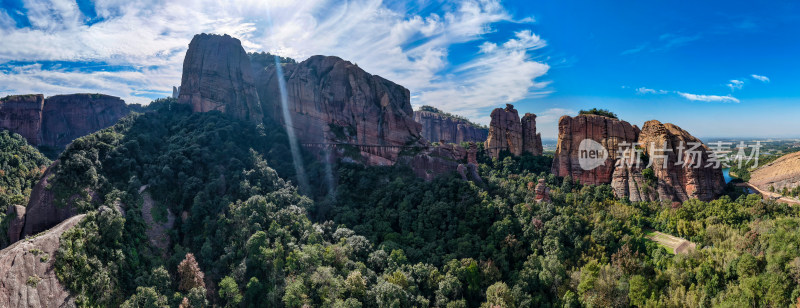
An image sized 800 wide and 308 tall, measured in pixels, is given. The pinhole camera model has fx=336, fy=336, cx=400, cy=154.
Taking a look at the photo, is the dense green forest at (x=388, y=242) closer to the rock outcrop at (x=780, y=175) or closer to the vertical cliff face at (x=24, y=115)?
the rock outcrop at (x=780, y=175)

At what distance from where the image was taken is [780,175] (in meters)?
39.3

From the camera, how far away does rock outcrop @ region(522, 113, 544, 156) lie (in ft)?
198

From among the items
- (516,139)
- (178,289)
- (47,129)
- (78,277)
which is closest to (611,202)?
(516,139)

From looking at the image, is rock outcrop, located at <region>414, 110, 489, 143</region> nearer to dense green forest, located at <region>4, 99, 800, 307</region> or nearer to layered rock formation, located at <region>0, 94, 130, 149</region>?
dense green forest, located at <region>4, 99, 800, 307</region>

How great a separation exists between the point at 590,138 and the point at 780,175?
20.0m

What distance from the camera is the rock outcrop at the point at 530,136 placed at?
60.2 m

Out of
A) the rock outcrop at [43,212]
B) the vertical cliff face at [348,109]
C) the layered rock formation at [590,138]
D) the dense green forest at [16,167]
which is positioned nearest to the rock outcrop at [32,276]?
the rock outcrop at [43,212]

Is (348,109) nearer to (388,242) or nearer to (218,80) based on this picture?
(218,80)

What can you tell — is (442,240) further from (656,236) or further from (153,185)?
(153,185)

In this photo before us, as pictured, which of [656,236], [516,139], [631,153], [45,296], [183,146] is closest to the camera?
[45,296]

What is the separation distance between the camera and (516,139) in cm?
5975

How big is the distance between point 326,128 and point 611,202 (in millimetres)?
44659

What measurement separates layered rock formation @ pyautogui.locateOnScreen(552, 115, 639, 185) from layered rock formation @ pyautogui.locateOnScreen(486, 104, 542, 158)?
381 inches

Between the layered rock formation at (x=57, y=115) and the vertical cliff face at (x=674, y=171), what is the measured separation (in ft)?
376
